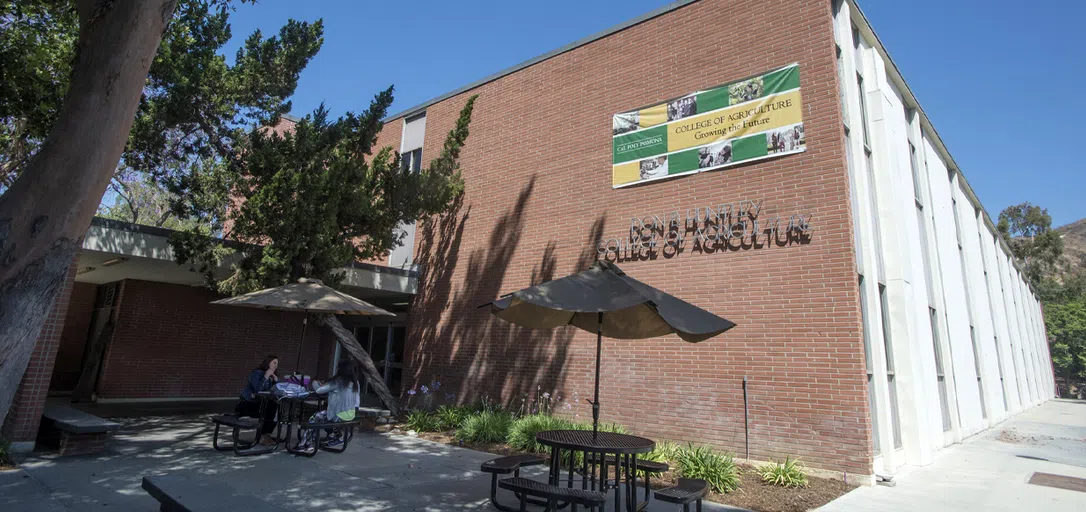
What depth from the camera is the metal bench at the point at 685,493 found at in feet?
15.4

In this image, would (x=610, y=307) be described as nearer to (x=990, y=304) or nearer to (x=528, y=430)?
(x=528, y=430)

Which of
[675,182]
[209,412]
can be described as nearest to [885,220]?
[675,182]

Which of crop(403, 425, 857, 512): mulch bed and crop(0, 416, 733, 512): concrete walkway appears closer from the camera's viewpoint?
crop(0, 416, 733, 512): concrete walkway

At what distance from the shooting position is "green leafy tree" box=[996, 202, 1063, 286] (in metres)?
49.1

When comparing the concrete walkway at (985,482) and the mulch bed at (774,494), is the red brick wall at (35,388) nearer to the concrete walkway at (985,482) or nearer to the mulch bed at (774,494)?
the mulch bed at (774,494)

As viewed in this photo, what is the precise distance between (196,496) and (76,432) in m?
4.27

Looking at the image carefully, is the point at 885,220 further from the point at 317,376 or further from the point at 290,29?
the point at 317,376

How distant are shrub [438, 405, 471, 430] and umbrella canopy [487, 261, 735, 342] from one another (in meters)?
6.01

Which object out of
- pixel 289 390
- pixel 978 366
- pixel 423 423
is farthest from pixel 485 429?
pixel 978 366

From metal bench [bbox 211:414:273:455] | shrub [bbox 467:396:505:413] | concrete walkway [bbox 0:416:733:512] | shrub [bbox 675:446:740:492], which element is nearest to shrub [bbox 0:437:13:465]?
concrete walkway [bbox 0:416:733:512]

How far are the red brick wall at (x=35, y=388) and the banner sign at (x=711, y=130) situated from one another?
30.5ft

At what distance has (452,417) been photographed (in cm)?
1118

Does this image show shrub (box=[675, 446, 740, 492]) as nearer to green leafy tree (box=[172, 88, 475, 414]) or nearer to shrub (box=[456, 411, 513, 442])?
shrub (box=[456, 411, 513, 442])

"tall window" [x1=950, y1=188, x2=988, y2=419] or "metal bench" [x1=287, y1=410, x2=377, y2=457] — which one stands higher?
"tall window" [x1=950, y1=188, x2=988, y2=419]
